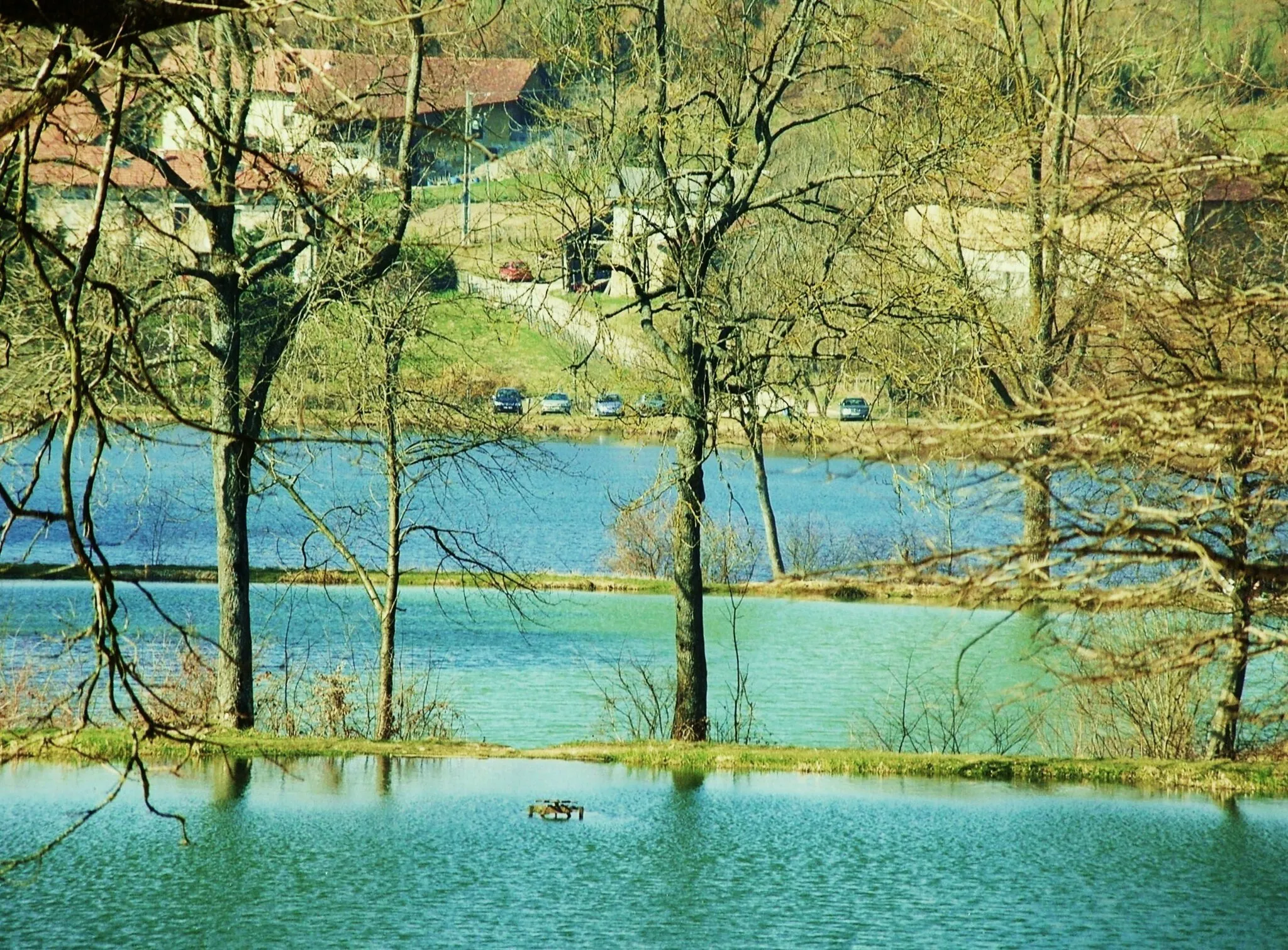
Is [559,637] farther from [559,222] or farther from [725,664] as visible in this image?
[559,222]

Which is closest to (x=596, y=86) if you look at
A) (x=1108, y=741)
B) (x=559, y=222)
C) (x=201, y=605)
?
(x=559, y=222)

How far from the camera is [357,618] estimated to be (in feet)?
78.2

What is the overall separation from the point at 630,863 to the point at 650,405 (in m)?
7.88

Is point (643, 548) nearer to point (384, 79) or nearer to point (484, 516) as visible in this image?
point (484, 516)

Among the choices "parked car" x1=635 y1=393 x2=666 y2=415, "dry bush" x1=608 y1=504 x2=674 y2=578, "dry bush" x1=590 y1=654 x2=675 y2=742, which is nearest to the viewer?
"parked car" x1=635 y1=393 x2=666 y2=415

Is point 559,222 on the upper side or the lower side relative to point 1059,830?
upper

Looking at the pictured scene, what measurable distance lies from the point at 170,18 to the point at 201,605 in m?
20.5

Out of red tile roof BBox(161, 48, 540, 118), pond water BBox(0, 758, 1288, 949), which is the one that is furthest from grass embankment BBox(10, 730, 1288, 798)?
red tile roof BBox(161, 48, 540, 118)

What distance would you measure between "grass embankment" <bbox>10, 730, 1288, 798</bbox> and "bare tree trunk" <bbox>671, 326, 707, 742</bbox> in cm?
148

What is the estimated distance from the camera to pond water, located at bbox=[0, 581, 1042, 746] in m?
18.0

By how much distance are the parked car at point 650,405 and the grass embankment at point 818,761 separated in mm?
3797

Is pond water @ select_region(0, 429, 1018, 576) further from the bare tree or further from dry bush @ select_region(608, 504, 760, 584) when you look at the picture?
the bare tree

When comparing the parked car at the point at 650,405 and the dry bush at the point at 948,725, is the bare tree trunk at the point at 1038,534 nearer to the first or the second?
the dry bush at the point at 948,725

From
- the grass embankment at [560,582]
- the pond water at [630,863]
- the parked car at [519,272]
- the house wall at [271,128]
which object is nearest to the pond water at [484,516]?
the grass embankment at [560,582]
